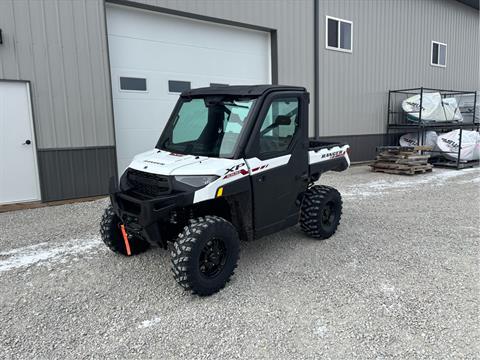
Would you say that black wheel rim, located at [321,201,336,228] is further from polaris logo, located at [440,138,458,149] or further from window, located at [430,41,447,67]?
window, located at [430,41,447,67]

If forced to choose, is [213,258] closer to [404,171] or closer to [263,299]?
[263,299]

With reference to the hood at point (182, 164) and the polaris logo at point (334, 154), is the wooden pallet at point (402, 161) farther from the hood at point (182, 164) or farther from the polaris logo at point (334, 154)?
the hood at point (182, 164)

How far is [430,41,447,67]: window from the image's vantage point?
14.1 meters

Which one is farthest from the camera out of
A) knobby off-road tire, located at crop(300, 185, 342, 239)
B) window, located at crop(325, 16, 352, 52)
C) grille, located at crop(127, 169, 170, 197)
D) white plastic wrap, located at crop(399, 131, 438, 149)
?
white plastic wrap, located at crop(399, 131, 438, 149)

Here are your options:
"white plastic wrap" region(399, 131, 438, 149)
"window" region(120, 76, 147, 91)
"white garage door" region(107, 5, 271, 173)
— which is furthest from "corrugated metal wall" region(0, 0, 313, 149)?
"white plastic wrap" region(399, 131, 438, 149)

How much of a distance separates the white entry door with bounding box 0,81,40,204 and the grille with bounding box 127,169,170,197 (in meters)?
3.72

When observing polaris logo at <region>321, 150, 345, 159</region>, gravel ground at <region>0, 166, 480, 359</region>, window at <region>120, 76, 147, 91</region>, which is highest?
window at <region>120, 76, 147, 91</region>

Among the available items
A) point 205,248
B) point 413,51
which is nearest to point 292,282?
point 205,248

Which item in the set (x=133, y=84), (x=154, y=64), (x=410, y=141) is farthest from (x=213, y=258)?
(x=410, y=141)

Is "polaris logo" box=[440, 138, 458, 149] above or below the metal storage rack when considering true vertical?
below

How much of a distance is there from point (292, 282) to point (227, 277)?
64 centimetres

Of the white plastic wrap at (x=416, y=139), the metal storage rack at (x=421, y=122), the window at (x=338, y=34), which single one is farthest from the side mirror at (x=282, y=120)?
the white plastic wrap at (x=416, y=139)

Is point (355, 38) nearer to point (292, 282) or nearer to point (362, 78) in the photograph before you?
point (362, 78)

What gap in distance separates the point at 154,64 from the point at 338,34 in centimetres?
583
